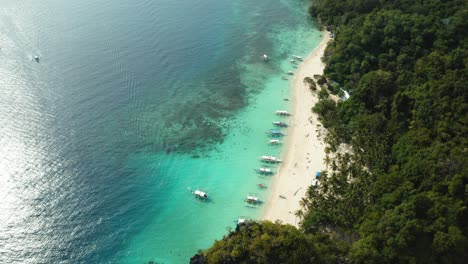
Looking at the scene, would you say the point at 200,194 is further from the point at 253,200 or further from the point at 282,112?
the point at 282,112

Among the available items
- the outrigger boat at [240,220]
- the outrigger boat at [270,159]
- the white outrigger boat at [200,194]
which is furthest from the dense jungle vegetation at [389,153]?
the white outrigger boat at [200,194]

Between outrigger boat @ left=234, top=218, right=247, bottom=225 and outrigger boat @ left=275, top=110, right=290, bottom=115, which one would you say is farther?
outrigger boat @ left=275, top=110, right=290, bottom=115

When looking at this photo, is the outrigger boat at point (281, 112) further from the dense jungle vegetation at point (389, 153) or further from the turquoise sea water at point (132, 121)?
the dense jungle vegetation at point (389, 153)

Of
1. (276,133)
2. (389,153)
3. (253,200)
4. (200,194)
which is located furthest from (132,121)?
(389,153)

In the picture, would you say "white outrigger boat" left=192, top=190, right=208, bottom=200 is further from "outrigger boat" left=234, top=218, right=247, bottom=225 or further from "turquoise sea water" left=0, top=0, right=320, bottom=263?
"outrigger boat" left=234, top=218, right=247, bottom=225

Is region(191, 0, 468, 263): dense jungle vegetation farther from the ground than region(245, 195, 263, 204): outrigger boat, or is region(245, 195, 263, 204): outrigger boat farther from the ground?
region(191, 0, 468, 263): dense jungle vegetation

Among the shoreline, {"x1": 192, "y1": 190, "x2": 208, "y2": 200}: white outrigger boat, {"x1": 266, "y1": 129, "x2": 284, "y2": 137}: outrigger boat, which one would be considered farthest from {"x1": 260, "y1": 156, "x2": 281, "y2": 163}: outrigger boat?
{"x1": 192, "y1": 190, "x2": 208, "y2": 200}: white outrigger boat
